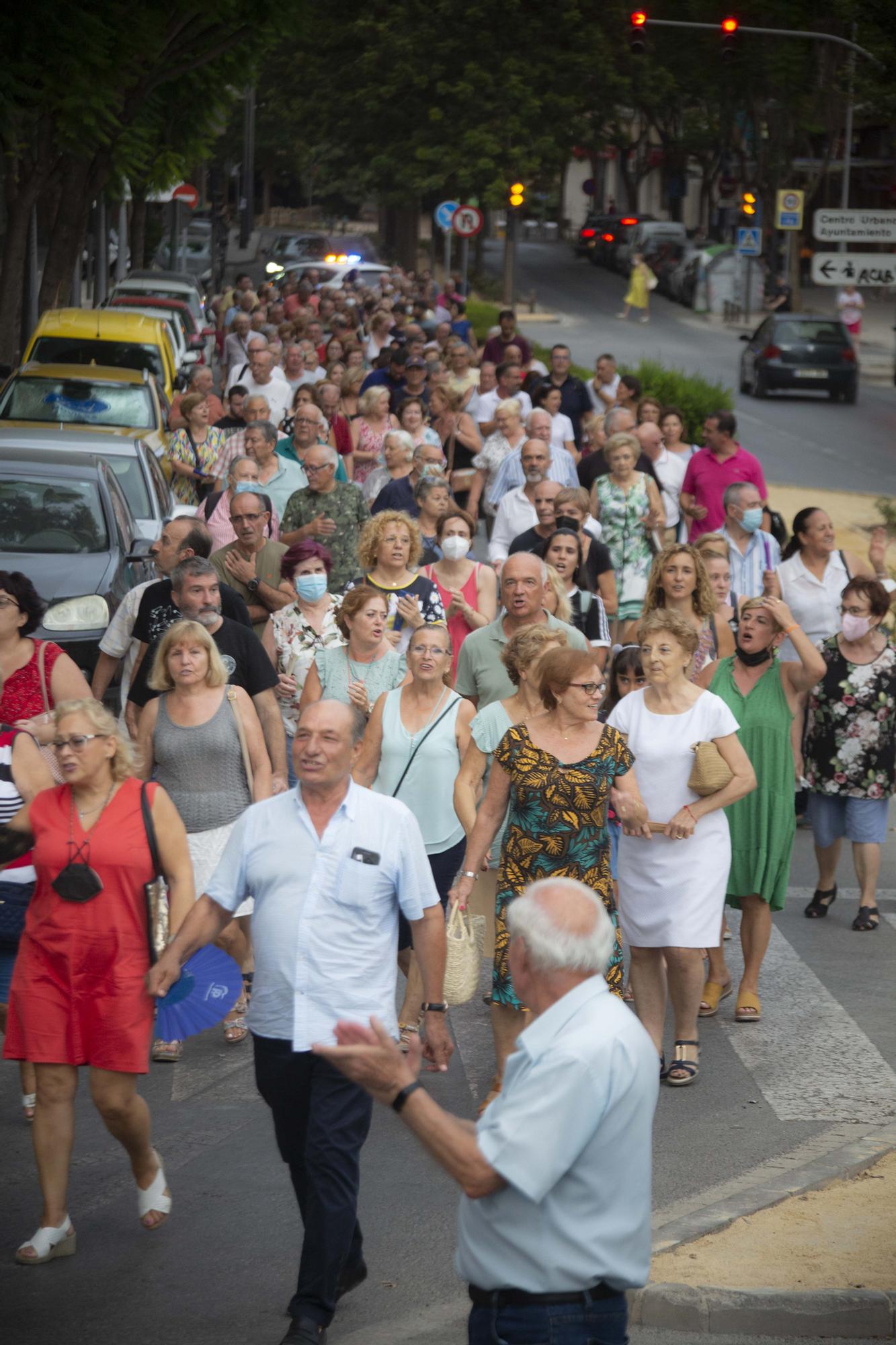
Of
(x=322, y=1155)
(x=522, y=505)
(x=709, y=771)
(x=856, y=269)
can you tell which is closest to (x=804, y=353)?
(x=856, y=269)

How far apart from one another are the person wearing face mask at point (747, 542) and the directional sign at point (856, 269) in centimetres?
862

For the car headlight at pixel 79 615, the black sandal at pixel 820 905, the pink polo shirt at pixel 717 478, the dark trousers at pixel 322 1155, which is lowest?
the black sandal at pixel 820 905

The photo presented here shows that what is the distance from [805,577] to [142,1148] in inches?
249

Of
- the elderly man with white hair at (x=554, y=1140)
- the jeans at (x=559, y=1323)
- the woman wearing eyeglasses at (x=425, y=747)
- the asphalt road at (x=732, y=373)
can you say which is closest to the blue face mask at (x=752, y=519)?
the woman wearing eyeglasses at (x=425, y=747)

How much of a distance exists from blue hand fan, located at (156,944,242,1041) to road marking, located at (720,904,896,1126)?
2.38 m

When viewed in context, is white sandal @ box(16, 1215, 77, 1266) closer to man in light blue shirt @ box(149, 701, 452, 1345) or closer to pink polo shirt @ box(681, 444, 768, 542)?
man in light blue shirt @ box(149, 701, 452, 1345)

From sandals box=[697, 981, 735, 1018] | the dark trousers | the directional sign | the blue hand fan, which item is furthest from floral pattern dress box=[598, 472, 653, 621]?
the directional sign

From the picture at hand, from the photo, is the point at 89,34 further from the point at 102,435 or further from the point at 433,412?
the point at 102,435

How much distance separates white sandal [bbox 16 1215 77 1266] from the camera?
576 centimetres

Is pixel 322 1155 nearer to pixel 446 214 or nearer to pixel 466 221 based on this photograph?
pixel 466 221

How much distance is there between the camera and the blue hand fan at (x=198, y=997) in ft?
19.4

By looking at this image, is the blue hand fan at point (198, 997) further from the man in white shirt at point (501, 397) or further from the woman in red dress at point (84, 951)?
the man in white shirt at point (501, 397)

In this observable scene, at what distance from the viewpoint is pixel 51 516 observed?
1226cm

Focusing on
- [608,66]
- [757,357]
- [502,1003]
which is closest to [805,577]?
[502,1003]
